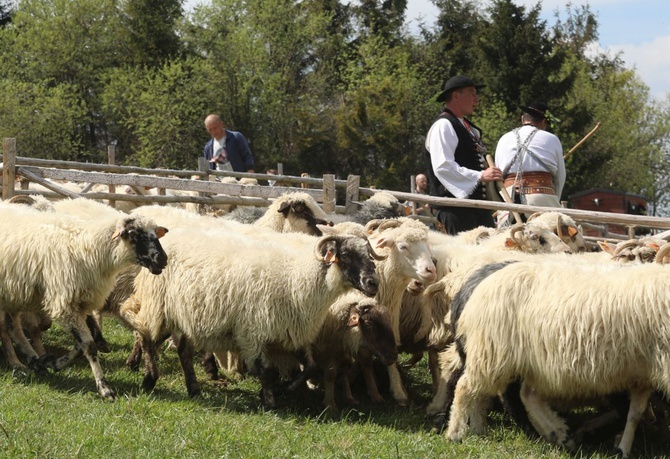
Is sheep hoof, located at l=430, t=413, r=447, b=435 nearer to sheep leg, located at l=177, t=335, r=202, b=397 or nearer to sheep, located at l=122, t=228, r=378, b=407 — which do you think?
sheep, located at l=122, t=228, r=378, b=407

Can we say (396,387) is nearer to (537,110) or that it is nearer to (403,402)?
(403,402)

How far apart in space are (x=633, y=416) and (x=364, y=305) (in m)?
2.24

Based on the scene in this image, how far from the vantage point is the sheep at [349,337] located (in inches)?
270

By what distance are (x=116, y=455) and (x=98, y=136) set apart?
38.4m

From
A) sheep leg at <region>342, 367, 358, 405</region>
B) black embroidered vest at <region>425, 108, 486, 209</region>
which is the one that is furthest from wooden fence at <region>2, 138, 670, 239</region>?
sheep leg at <region>342, 367, 358, 405</region>

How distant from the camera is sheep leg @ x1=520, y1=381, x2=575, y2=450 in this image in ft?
18.6

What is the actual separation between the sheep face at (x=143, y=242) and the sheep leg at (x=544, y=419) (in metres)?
2.79

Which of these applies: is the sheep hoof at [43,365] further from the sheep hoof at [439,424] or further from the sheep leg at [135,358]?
the sheep hoof at [439,424]

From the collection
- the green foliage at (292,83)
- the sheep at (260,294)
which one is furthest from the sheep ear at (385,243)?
the green foliage at (292,83)

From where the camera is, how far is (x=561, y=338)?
5.41m

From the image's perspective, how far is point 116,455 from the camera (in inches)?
194

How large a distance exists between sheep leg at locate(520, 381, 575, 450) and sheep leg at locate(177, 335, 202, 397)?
250cm

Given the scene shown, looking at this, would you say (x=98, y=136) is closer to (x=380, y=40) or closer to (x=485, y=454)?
(x=380, y=40)

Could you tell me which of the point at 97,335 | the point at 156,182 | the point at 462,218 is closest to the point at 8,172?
the point at 156,182
